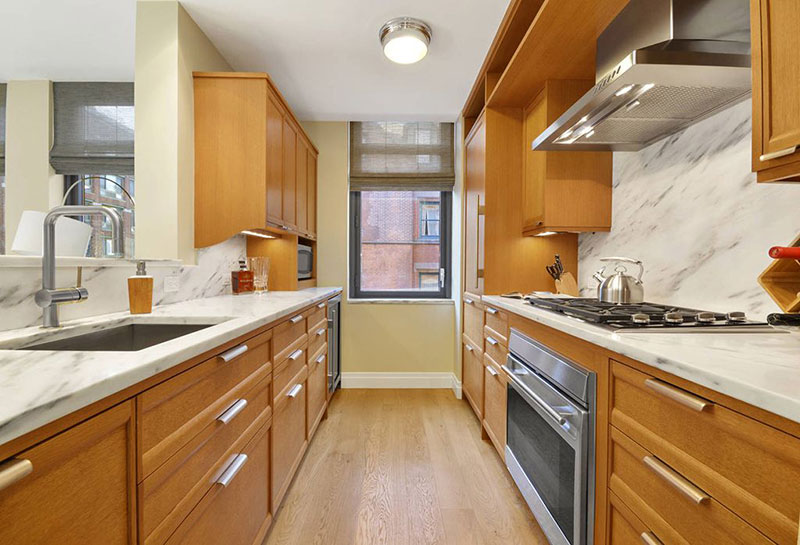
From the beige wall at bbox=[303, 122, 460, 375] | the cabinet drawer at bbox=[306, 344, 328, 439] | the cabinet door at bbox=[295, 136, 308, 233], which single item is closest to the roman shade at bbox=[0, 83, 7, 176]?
the cabinet drawer at bbox=[306, 344, 328, 439]

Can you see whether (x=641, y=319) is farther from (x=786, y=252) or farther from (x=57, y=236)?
(x=57, y=236)

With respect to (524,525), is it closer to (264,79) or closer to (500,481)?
(500,481)

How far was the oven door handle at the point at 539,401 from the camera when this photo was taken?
1.30 m

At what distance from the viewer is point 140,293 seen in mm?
1491

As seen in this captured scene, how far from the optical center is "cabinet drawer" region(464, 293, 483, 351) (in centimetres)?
260

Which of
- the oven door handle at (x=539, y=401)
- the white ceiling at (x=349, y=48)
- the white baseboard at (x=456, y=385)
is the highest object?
the white ceiling at (x=349, y=48)

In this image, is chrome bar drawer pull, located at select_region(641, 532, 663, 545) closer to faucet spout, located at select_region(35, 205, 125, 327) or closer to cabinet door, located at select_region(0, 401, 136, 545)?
cabinet door, located at select_region(0, 401, 136, 545)

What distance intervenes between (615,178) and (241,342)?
2102 millimetres

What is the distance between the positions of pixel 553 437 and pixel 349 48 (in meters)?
2.47

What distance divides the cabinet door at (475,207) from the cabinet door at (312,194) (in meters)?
1.39

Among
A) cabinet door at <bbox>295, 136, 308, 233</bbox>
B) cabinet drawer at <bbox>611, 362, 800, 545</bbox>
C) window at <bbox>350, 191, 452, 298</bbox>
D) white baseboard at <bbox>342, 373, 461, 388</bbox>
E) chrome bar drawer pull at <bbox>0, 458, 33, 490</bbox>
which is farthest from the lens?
window at <bbox>350, 191, 452, 298</bbox>

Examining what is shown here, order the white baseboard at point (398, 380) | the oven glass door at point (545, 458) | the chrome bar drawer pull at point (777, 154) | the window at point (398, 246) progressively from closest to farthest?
1. the chrome bar drawer pull at point (777, 154)
2. the oven glass door at point (545, 458)
3. the white baseboard at point (398, 380)
4. the window at point (398, 246)

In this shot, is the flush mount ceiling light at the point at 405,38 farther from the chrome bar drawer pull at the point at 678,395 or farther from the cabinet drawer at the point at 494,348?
the chrome bar drawer pull at the point at 678,395

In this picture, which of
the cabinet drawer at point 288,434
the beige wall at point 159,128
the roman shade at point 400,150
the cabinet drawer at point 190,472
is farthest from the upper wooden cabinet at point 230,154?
the roman shade at point 400,150
